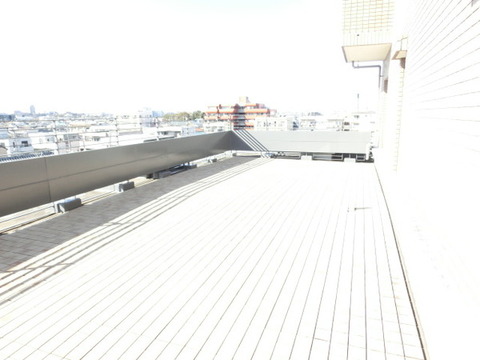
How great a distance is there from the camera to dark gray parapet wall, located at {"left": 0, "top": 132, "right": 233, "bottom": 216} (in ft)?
16.0

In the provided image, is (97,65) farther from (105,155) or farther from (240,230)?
(240,230)

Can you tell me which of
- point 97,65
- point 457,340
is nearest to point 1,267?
point 457,340

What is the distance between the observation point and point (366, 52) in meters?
9.65

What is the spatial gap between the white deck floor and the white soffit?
17.1ft

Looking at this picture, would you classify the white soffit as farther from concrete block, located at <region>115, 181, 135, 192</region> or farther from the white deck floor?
concrete block, located at <region>115, 181, 135, 192</region>

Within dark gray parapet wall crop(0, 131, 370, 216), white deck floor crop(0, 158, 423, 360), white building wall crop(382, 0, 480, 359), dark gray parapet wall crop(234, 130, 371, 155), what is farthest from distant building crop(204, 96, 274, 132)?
white building wall crop(382, 0, 480, 359)

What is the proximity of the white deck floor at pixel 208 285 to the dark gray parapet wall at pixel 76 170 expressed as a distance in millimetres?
545

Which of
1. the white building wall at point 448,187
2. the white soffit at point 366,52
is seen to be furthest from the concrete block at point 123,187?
the white soffit at point 366,52

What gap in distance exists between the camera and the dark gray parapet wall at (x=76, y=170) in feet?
16.0

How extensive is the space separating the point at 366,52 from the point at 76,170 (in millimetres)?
9228

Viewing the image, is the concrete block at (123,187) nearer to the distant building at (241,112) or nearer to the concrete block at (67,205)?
the concrete block at (67,205)

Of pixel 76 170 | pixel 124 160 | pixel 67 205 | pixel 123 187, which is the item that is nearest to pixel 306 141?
pixel 124 160

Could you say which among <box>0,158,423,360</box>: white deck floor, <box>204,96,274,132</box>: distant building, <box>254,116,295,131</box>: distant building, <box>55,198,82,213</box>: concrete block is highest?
<box>204,96,274,132</box>: distant building

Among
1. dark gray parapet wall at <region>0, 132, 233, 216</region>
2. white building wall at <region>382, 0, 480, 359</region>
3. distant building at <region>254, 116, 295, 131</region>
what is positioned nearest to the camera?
white building wall at <region>382, 0, 480, 359</region>
